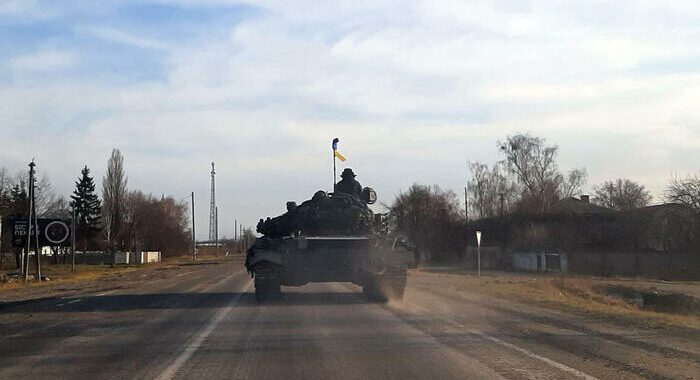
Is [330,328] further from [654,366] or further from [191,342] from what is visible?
[654,366]

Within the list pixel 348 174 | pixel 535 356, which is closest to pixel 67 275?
pixel 348 174

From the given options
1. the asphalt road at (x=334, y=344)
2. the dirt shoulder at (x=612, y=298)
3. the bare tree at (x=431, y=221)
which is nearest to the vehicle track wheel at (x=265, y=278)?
the asphalt road at (x=334, y=344)

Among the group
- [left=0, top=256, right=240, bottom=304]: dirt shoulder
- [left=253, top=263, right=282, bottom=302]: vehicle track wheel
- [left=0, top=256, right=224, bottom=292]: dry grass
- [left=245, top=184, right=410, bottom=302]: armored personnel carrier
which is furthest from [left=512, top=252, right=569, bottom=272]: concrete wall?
[left=253, top=263, right=282, bottom=302]: vehicle track wheel

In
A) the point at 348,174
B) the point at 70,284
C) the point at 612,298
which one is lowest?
the point at 612,298

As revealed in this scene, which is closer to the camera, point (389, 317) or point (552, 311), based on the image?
point (389, 317)

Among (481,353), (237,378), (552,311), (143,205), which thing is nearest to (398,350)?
(481,353)

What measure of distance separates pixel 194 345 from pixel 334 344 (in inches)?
82.0

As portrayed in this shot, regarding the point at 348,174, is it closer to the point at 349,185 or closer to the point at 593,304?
the point at 349,185

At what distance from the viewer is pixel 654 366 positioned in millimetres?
9172

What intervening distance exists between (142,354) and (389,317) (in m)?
6.02

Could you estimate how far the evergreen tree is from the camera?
293ft

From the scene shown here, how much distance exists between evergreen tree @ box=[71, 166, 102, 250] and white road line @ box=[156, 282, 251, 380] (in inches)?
3013

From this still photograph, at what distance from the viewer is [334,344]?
36.8 ft

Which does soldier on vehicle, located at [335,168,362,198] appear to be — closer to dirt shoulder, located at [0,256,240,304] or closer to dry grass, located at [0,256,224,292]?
dirt shoulder, located at [0,256,240,304]
